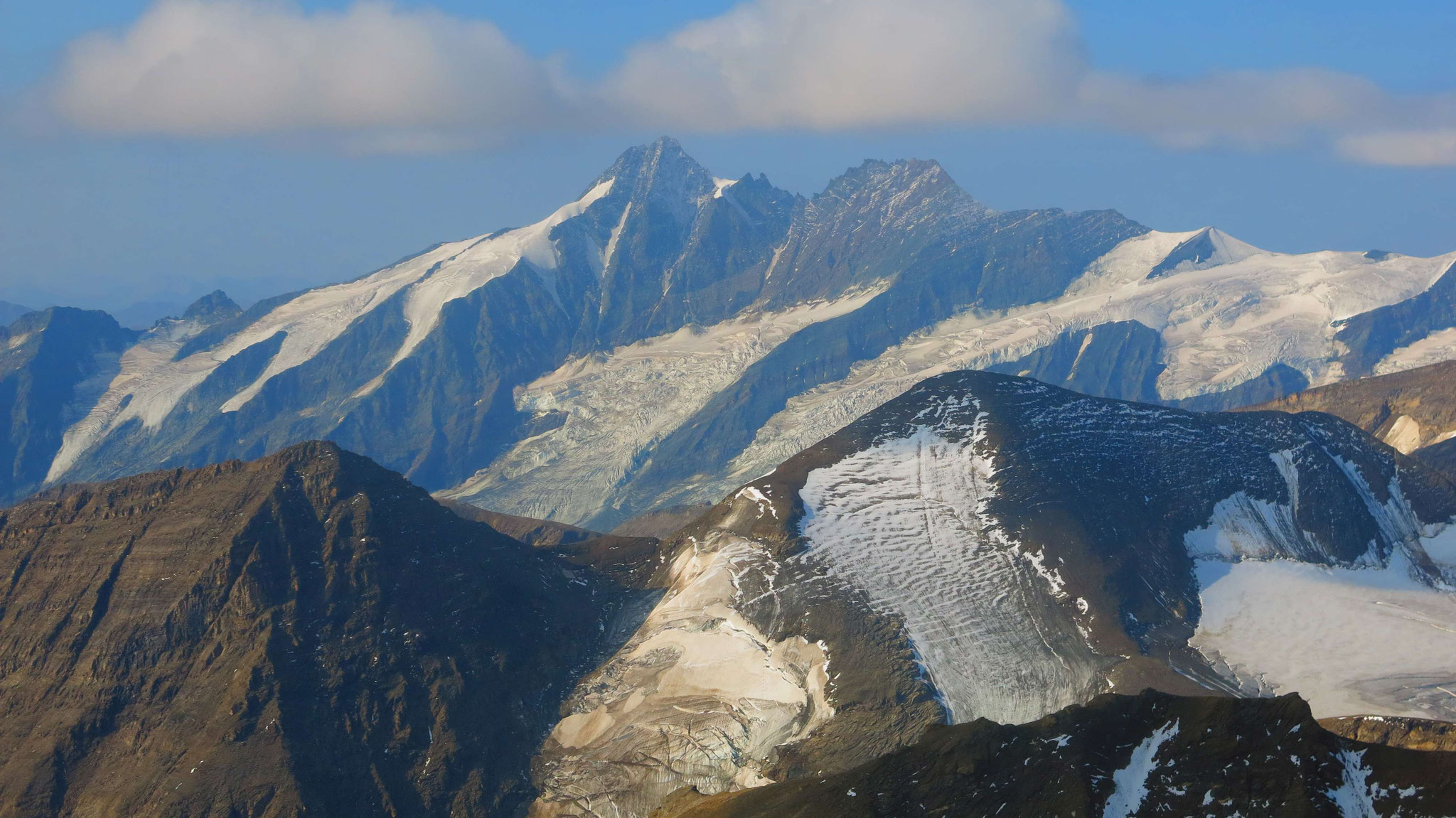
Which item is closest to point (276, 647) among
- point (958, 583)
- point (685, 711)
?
point (685, 711)

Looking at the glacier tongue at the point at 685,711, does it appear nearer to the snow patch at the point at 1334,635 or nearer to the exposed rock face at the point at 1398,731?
the exposed rock face at the point at 1398,731

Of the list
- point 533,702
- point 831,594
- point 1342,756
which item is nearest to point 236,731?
Result: point 533,702

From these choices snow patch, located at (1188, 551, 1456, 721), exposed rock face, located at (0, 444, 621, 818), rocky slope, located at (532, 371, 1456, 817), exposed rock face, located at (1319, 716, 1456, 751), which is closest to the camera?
exposed rock face, located at (1319, 716, 1456, 751)

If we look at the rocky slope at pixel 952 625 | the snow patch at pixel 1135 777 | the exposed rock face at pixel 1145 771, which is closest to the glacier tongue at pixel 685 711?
the rocky slope at pixel 952 625

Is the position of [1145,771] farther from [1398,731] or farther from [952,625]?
[952,625]

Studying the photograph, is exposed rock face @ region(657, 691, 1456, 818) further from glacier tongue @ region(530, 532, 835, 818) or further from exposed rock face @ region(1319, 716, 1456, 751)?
exposed rock face @ region(1319, 716, 1456, 751)

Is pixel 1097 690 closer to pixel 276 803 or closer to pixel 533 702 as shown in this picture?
pixel 533 702

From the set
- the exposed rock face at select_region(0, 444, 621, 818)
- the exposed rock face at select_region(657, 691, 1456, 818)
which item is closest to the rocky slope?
the exposed rock face at select_region(0, 444, 621, 818)
